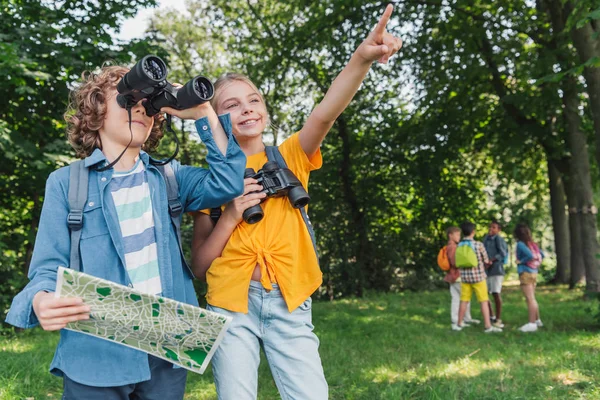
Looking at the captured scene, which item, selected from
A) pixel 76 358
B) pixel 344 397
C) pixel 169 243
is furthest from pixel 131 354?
pixel 344 397

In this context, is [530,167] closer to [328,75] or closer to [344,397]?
[328,75]

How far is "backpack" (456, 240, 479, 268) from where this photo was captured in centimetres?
802

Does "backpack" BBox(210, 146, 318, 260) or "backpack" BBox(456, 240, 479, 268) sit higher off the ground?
"backpack" BBox(210, 146, 318, 260)

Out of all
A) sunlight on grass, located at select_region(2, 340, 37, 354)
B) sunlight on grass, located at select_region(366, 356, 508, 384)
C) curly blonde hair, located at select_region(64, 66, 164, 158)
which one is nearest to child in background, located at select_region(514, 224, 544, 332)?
sunlight on grass, located at select_region(366, 356, 508, 384)

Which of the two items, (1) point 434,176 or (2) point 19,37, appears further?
(1) point 434,176

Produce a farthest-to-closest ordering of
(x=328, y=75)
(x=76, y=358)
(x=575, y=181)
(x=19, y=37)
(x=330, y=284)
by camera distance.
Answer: (x=330, y=284) → (x=328, y=75) → (x=575, y=181) → (x=19, y=37) → (x=76, y=358)

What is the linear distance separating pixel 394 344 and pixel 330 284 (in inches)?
354

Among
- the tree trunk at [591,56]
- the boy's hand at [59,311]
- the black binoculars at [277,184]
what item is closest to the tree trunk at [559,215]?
the tree trunk at [591,56]

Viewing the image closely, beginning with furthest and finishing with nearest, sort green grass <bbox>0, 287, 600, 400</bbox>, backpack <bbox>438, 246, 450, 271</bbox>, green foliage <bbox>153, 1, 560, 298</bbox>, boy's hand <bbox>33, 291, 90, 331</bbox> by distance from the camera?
1. green foliage <bbox>153, 1, 560, 298</bbox>
2. backpack <bbox>438, 246, 450, 271</bbox>
3. green grass <bbox>0, 287, 600, 400</bbox>
4. boy's hand <bbox>33, 291, 90, 331</bbox>

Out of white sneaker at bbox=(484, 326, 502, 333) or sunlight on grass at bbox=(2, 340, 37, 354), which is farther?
white sneaker at bbox=(484, 326, 502, 333)

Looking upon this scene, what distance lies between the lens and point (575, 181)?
1075 centimetres

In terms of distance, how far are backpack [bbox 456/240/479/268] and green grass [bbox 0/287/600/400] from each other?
3.22 ft

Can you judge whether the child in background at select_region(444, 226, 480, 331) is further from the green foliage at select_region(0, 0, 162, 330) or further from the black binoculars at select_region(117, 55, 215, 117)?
the black binoculars at select_region(117, 55, 215, 117)

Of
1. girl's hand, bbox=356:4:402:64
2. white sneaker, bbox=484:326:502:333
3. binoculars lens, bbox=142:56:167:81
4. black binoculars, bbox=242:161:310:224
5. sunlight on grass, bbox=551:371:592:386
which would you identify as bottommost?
white sneaker, bbox=484:326:502:333
